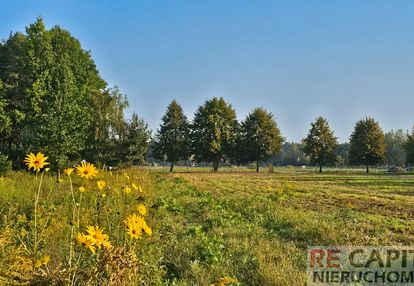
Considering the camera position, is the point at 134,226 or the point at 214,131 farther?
the point at 214,131

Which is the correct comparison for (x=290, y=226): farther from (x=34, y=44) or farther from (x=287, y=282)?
(x=34, y=44)

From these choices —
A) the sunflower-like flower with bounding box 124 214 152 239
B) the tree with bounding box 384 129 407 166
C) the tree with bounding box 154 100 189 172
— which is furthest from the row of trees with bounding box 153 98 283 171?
the sunflower-like flower with bounding box 124 214 152 239

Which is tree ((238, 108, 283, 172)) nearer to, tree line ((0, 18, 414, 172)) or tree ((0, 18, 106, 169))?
tree line ((0, 18, 414, 172))

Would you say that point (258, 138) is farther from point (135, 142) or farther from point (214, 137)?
point (135, 142)

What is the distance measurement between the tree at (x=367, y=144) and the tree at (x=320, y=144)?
322 centimetres

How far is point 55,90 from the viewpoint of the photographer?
98.0 feet

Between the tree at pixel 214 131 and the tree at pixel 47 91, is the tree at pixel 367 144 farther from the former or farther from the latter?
the tree at pixel 47 91

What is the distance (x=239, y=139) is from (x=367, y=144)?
2030 cm

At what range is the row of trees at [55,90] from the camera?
102 ft

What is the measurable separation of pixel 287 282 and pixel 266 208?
23.0 ft

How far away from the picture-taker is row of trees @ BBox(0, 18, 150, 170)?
30984 millimetres

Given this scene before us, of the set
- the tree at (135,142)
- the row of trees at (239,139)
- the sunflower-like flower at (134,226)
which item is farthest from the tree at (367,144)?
the sunflower-like flower at (134,226)

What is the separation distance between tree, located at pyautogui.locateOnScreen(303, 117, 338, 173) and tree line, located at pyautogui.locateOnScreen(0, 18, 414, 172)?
157mm

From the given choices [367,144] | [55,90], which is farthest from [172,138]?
[55,90]
